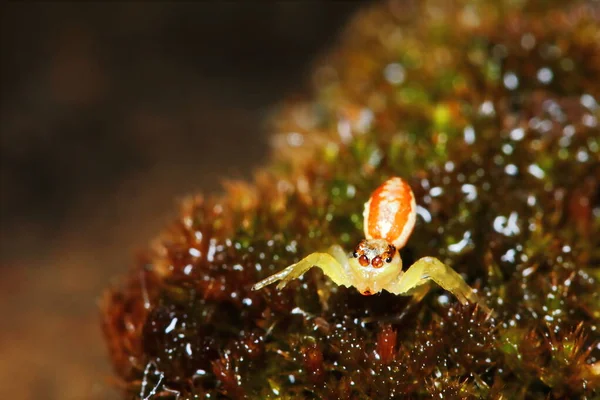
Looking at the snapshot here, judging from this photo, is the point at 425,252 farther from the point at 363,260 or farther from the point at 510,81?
the point at 510,81

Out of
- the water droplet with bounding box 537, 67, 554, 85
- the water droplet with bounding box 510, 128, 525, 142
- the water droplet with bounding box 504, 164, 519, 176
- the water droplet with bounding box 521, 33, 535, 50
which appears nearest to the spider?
the water droplet with bounding box 504, 164, 519, 176

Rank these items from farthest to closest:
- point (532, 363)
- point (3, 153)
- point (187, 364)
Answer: point (3, 153), point (187, 364), point (532, 363)

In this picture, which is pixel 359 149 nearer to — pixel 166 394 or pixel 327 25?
pixel 166 394

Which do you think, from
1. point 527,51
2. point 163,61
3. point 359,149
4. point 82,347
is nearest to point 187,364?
point 82,347

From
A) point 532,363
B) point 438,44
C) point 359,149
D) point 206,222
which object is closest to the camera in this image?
point 532,363

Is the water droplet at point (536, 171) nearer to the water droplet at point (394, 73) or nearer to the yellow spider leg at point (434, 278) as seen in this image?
the yellow spider leg at point (434, 278)

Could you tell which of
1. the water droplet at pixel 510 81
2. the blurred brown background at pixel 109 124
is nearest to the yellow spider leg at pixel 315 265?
the blurred brown background at pixel 109 124
